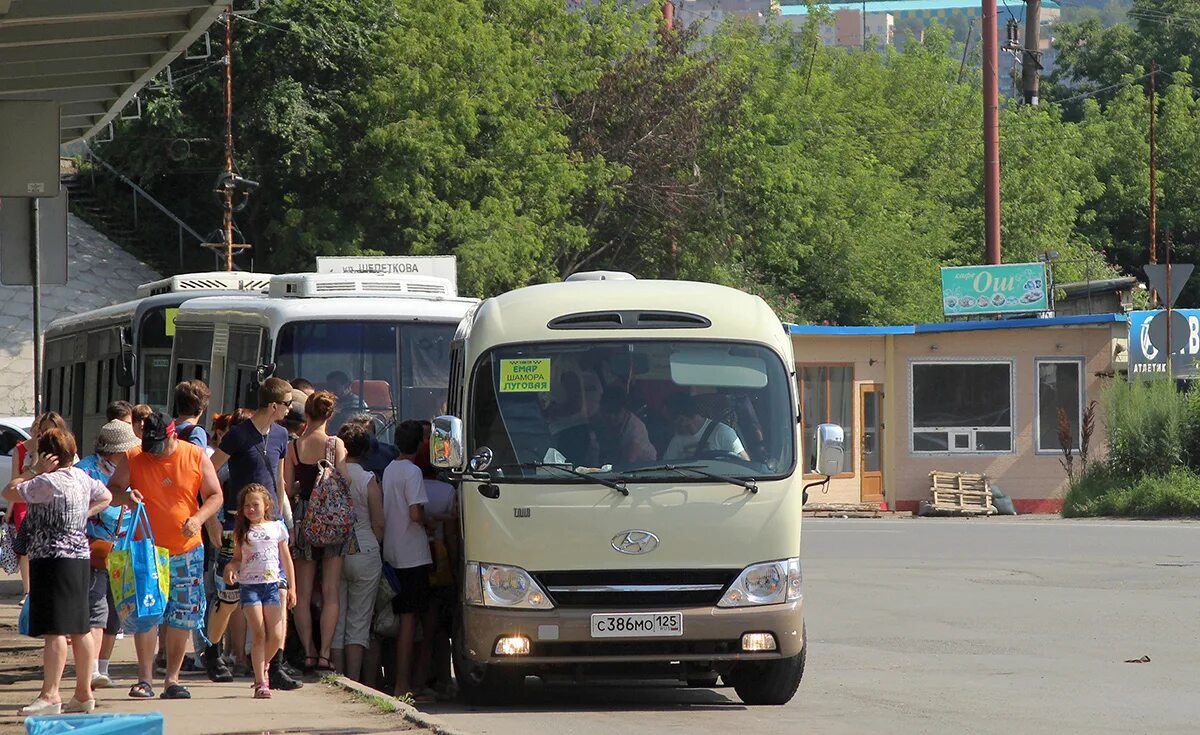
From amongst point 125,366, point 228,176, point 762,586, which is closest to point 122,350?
point 125,366

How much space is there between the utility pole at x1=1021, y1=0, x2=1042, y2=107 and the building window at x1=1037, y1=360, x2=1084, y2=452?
23972 millimetres

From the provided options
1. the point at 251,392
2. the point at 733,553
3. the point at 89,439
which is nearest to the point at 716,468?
the point at 733,553

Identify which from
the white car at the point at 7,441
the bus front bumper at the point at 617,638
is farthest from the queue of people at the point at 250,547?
the white car at the point at 7,441

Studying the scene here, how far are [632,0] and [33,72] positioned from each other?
37.0 metres

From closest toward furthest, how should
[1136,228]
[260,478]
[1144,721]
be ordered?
[1144,721], [260,478], [1136,228]

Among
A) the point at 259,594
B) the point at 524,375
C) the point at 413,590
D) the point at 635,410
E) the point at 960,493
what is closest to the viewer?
the point at 259,594

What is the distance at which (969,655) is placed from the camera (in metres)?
14.0

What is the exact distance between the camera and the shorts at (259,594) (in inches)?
422

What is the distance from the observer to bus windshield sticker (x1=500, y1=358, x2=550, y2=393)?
1127 cm

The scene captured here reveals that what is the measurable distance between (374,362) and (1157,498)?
62.6 feet

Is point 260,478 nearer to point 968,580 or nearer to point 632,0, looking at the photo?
point 968,580

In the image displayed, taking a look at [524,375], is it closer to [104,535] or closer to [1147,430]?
[104,535]

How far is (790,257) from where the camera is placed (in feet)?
184

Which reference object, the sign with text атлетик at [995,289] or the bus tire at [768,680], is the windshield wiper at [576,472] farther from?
the sign with text атлетик at [995,289]
